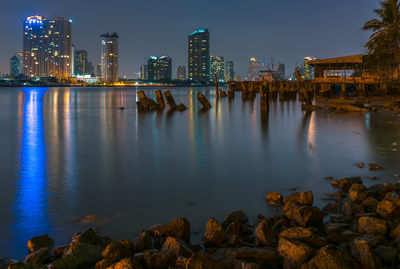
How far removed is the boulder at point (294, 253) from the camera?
15.5 feet

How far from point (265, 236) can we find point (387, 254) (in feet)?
4.99

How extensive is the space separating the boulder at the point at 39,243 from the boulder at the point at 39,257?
273 mm

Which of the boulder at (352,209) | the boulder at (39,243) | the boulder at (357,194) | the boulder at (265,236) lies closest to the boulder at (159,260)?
the boulder at (265,236)

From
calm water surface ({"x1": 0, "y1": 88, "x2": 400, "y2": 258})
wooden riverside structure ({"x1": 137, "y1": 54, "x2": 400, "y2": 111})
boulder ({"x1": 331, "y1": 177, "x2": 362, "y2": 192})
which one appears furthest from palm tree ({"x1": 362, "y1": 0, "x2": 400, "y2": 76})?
boulder ({"x1": 331, "y1": 177, "x2": 362, "y2": 192})

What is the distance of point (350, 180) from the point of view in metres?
8.56

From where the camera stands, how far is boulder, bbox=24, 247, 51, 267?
5.12 metres

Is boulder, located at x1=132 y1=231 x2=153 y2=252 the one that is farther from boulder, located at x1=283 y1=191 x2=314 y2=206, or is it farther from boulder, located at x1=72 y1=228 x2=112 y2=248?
boulder, located at x1=283 y1=191 x2=314 y2=206

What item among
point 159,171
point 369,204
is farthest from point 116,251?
point 159,171

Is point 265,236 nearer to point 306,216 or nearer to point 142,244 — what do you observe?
point 306,216

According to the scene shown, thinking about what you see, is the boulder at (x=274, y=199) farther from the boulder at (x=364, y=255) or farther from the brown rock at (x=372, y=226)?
the boulder at (x=364, y=255)

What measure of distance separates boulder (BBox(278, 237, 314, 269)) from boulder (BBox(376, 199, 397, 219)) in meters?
2.18

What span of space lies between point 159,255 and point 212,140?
1236 centimetres

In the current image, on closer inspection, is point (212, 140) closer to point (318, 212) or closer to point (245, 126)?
point (245, 126)

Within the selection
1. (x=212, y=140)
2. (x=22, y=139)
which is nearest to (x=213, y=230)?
(x=212, y=140)
